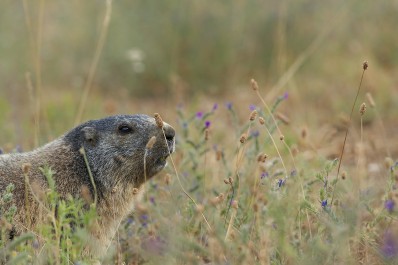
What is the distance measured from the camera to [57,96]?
37.9 ft

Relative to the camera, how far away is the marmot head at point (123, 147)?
518 centimetres

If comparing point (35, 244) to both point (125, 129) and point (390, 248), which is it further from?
point (390, 248)

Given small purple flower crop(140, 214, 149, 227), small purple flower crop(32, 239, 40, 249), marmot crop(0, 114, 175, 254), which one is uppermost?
marmot crop(0, 114, 175, 254)

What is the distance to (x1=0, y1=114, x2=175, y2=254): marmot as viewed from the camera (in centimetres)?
505

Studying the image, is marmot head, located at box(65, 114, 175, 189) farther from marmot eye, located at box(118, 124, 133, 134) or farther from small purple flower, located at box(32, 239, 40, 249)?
small purple flower, located at box(32, 239, 40, 249)

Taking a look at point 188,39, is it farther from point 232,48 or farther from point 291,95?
point 291,95

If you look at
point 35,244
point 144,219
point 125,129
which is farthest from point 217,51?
point 35,244

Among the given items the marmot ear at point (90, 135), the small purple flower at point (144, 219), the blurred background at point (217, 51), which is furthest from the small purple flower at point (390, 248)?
the blurred background at point (217, 51)

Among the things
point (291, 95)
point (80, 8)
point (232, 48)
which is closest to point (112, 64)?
point (80, 8)

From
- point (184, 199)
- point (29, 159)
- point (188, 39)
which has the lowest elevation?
point (184, 199)

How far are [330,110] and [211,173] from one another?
420 cm

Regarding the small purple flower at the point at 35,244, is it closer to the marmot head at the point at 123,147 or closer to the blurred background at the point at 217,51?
the marmot head at the point at 123,147

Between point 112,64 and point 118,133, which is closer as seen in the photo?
point 118,133

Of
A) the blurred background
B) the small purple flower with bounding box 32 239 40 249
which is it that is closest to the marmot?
the small purple flower with bounding box 32 239 40 249
